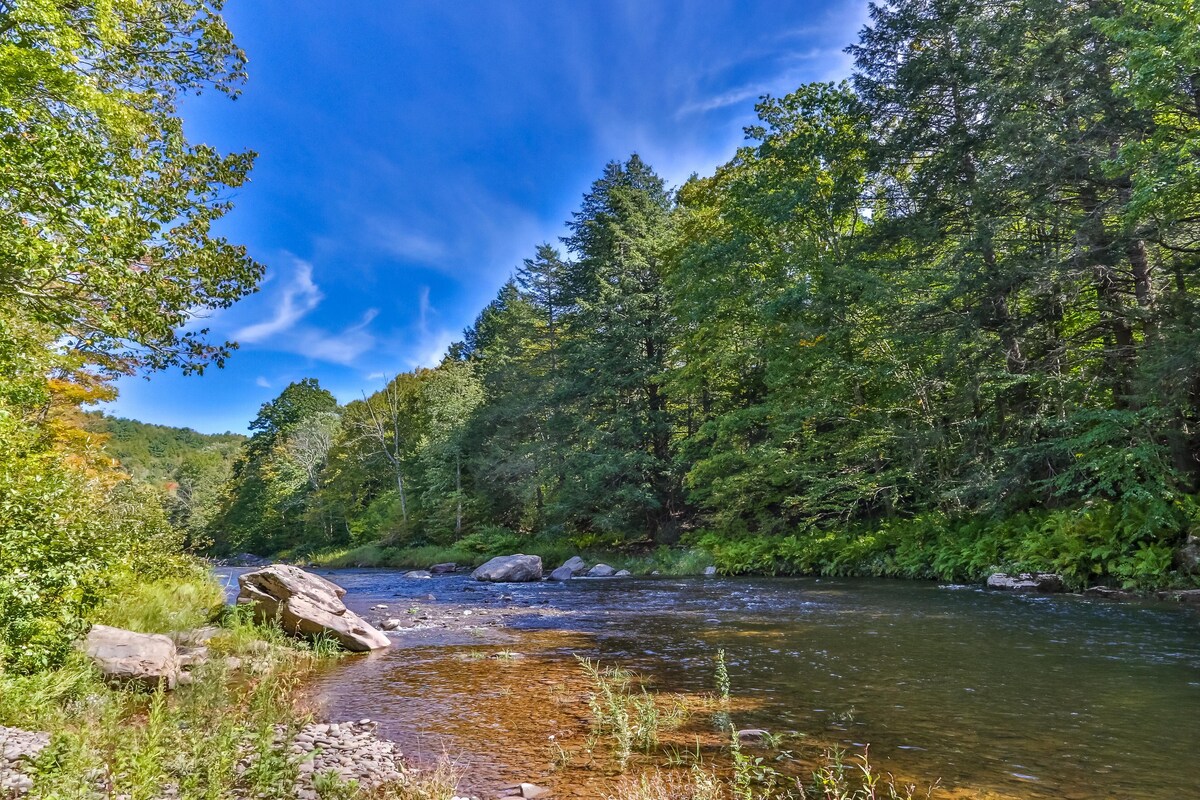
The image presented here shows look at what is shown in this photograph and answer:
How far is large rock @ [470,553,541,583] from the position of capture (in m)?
23.1

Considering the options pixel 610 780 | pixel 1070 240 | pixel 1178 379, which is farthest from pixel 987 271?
pixel 610 780

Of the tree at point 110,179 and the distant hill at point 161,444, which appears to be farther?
the distant hill at point 161,444

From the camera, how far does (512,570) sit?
23234mm

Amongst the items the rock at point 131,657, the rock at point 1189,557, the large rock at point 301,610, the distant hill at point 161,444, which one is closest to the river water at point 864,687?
the large rock at point 301,610

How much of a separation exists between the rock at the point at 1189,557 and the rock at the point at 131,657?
1572 centimetres

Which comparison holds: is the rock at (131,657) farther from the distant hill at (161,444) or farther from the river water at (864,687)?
the distant hill at (161,444)

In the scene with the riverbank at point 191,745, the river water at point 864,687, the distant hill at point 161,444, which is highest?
the distant hill at point 161,444

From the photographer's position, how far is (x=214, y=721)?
5008 mm

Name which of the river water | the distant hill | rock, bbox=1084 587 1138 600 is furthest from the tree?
the distant hill

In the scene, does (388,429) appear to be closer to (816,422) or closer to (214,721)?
(816,422)

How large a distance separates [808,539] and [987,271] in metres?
9.97

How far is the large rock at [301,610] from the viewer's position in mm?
9461

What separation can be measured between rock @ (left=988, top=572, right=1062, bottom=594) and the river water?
3.96 ft

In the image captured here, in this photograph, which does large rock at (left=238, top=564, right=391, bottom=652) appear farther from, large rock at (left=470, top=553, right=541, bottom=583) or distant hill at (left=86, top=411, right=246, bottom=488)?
distant hill at (left=86, top=411, right=246, bottom=488)
